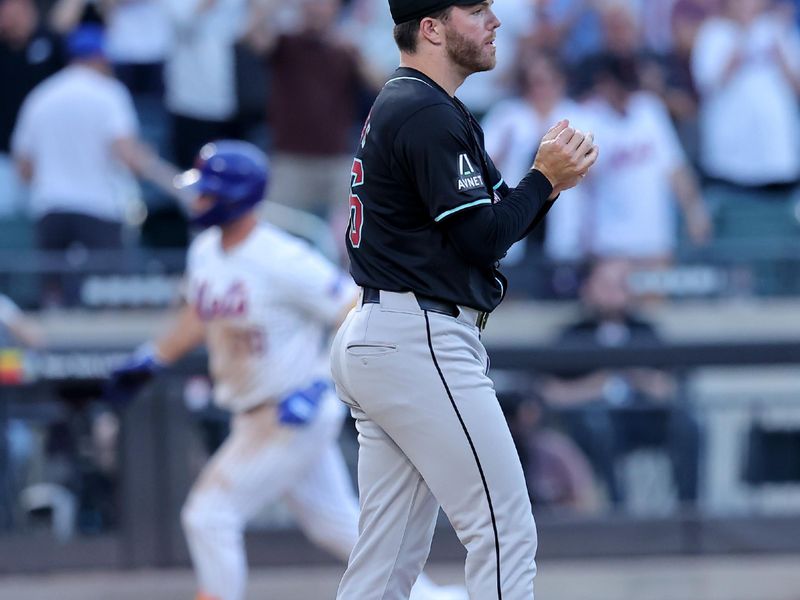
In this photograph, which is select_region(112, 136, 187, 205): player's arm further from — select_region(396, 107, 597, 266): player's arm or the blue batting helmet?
select_region(396, 107, 597, 266): player's arm

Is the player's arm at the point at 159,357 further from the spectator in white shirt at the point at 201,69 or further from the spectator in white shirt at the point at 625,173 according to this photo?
the spectator in white shirt at the point at 201,69

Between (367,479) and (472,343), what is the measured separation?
0.46 meters

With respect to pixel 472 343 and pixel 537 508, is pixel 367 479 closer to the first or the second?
pixel 472 343

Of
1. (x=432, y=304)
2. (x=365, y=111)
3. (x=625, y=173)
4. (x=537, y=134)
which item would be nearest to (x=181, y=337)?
(x=432, y=304)

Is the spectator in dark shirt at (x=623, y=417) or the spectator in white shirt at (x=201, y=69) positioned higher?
the spectator in white shirt at (x=201, y=69)

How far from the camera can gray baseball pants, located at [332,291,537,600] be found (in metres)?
3.57

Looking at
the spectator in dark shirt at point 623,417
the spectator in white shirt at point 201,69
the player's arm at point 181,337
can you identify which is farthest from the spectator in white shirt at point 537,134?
the player's arm at point 181,337

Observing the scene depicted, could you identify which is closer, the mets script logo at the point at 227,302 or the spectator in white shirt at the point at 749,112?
the mets script logo at the point at 227,302

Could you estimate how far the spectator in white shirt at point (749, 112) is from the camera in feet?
31.6

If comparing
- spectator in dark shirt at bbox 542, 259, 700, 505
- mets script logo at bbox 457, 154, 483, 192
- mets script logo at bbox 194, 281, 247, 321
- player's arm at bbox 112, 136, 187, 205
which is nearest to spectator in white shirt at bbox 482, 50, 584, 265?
spectator in dark shirt at bbox 542, 259, 700, 505

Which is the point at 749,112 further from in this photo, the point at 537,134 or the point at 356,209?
the point at 356,209

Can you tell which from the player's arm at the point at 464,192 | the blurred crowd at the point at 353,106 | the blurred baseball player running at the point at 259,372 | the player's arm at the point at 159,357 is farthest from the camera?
the blurred crowd at the point at 353,106

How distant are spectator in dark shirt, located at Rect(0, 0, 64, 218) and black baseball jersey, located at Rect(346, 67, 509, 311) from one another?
20.4ft

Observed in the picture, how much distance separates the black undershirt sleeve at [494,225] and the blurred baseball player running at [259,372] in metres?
1.96
